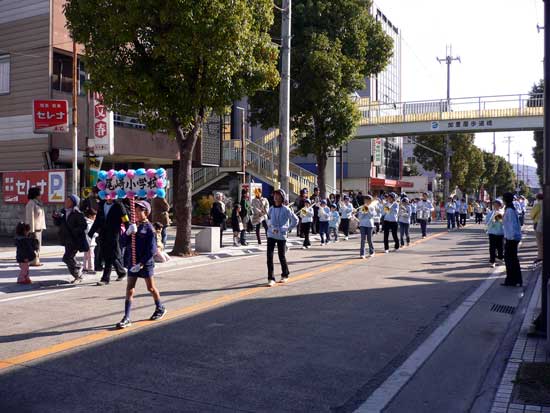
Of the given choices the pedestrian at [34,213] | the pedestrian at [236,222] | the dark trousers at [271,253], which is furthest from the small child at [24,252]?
the pedestrian at [236,222]

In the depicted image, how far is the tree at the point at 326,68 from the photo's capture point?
24.5 meters

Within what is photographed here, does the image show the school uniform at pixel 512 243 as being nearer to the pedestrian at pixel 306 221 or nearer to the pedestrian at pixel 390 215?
the pedestrian at pixel 390 215


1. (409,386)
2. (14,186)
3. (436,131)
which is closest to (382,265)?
(409,386)

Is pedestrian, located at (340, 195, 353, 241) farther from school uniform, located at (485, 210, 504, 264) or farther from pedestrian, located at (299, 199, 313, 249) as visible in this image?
→ school uniform, located at (485, 210, 504, 264)

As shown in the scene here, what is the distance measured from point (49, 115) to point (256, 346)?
1333 centimetres

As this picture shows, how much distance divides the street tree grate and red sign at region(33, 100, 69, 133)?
13461mm

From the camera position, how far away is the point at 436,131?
34.8 m

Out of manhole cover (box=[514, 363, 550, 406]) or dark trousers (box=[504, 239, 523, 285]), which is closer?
manhole cover (box=[514, 363, 550, 406])

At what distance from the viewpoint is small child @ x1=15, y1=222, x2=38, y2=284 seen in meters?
10.8

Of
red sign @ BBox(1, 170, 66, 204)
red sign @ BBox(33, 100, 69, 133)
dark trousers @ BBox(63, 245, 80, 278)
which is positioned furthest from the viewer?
red sign @ BBox(1, 170, 66, 204)

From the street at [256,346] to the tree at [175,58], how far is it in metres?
4.63

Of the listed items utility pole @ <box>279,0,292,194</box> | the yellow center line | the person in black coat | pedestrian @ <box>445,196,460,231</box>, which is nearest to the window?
utility pole @ <box>279,0,292,194</box>

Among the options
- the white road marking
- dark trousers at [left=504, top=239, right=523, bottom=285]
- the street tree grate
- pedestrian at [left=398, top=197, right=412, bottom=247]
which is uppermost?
pedestrian at [left=398, top=197, right=412, bottom=247]

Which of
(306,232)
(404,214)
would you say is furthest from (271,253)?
(404,214)
